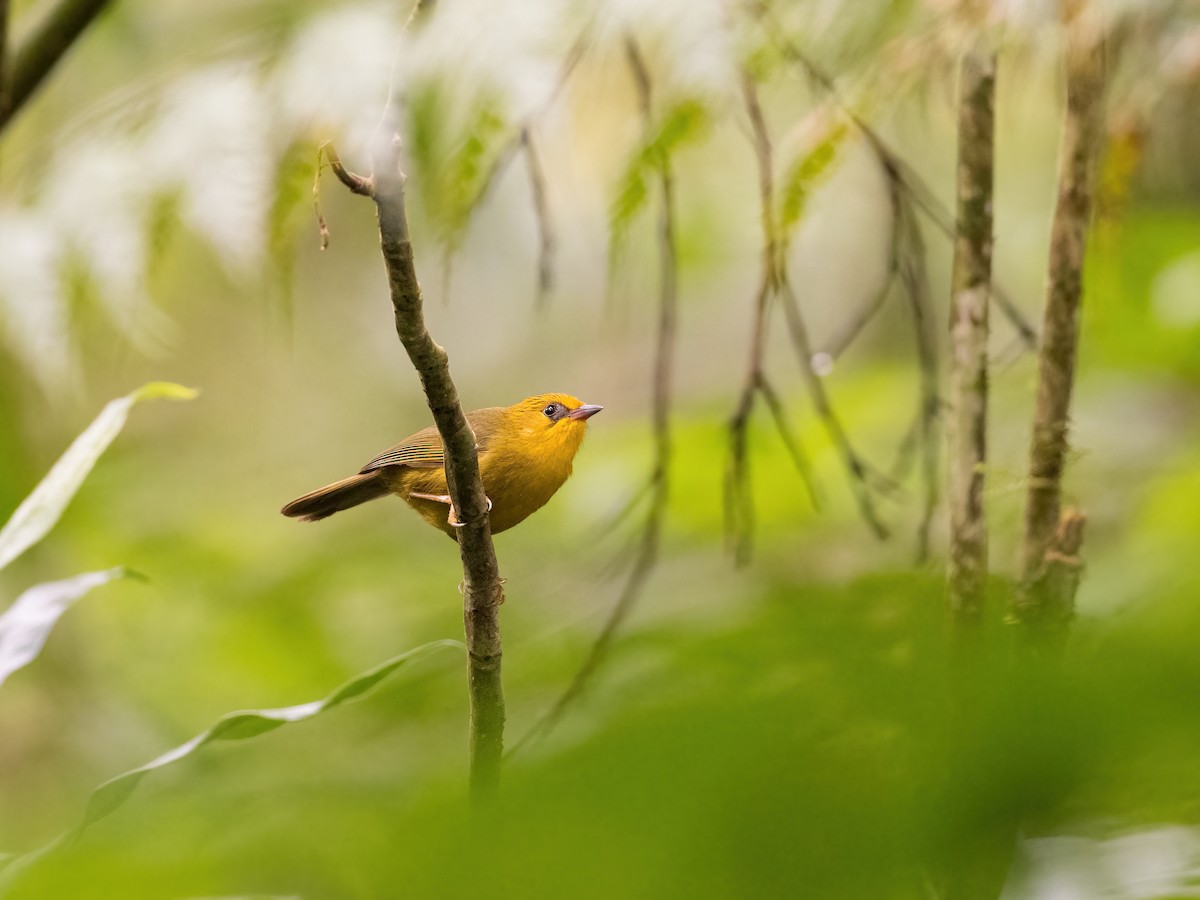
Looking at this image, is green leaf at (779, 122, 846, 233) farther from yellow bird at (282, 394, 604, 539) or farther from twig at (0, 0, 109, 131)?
twig at (0, 0, 109, 131)

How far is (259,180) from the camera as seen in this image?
2297 mm

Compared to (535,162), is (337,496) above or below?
below

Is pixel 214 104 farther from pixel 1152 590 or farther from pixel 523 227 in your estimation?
pixel 523 227

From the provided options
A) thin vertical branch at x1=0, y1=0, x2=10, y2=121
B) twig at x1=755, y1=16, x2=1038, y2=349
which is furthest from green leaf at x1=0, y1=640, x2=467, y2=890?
thin vertical branch at x1=0, y1=0, x2=10, y2=121

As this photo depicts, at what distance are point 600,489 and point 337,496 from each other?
1.51 metres

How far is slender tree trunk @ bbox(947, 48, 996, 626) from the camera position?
1.73 metres

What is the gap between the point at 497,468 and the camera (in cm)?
192

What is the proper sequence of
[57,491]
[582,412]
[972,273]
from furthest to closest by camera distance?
1. [582,412]
2. [972,273]
3. [57,491]

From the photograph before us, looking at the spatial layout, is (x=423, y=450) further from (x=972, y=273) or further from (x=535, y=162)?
(x=972, y=273)

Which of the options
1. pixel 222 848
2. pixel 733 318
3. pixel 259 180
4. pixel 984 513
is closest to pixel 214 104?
pixel 259 180

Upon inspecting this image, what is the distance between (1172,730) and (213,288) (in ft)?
17.0

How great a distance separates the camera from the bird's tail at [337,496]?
6.97ft

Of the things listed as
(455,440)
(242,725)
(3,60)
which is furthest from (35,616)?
(3,60)

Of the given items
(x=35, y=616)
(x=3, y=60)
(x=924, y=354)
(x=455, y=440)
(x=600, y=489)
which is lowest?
(x=35, y=616)
